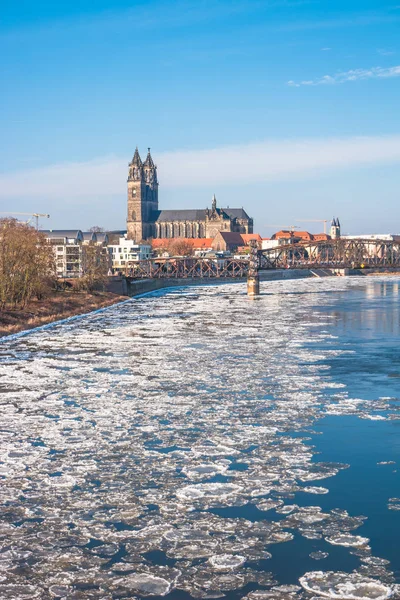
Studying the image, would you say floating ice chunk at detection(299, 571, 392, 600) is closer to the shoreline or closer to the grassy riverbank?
the shoreline

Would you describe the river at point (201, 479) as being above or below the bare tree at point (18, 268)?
below

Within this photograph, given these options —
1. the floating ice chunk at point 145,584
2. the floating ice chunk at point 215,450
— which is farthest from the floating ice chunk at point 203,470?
the floating ice chunk at point 145,584

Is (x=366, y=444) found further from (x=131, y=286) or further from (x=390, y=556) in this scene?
(x=131, y=286)

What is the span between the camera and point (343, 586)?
27.3 feet

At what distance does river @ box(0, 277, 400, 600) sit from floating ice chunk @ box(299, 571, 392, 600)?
2 cm

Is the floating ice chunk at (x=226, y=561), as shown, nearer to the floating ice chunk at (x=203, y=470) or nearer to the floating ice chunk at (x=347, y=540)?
the floating ice chunk at (x=347, y=540)

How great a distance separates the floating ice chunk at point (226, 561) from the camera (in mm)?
8930

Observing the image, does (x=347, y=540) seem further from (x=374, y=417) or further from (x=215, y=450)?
(x=374, y=417)

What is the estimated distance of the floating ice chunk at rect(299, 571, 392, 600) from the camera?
8117 mm

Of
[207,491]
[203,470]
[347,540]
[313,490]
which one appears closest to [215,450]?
[203,470]

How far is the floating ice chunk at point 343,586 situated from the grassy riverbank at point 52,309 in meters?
33.8

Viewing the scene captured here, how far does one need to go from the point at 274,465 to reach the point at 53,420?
595 centimetres

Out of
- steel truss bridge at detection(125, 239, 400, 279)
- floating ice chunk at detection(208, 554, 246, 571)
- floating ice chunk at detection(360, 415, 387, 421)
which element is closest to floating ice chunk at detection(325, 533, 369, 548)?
floating ice chunk at detection(208, 554, 246, 571)

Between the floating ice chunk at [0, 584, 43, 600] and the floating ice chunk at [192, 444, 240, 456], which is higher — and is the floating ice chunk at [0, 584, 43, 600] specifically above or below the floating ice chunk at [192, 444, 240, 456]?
below
